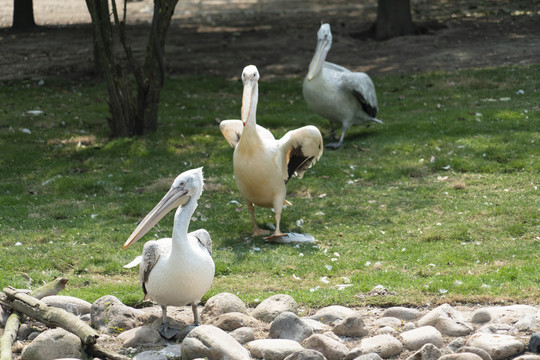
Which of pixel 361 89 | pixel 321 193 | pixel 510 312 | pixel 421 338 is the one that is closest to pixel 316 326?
pixel 421 338

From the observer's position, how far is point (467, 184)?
35.9ft

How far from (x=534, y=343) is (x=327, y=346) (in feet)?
5.13

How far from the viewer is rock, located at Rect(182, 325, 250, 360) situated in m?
5.67

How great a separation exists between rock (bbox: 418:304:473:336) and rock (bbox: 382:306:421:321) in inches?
5.8

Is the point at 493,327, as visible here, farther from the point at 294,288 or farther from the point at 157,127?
the point at 157,127

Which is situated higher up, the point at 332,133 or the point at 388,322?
the point at 388,322

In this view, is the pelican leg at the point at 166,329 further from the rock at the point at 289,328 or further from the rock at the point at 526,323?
the rock at the point at 526,323

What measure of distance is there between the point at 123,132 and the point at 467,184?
6218 mm

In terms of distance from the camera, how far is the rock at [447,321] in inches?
248

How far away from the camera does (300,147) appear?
9422 mm

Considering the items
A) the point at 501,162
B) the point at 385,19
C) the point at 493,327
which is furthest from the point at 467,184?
the point at 385,19

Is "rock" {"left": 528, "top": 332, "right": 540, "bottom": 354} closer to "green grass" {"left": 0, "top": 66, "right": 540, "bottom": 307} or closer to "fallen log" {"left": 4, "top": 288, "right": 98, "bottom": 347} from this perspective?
"green grass" {"left": 0, "top": 66, "right": 540, "bottom": 307}

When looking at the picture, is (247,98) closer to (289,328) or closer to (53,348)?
(289,328)

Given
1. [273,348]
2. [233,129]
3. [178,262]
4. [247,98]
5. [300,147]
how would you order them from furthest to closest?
[233,129] → [300,147] → [247,98] → [178,262] → [273,348]
